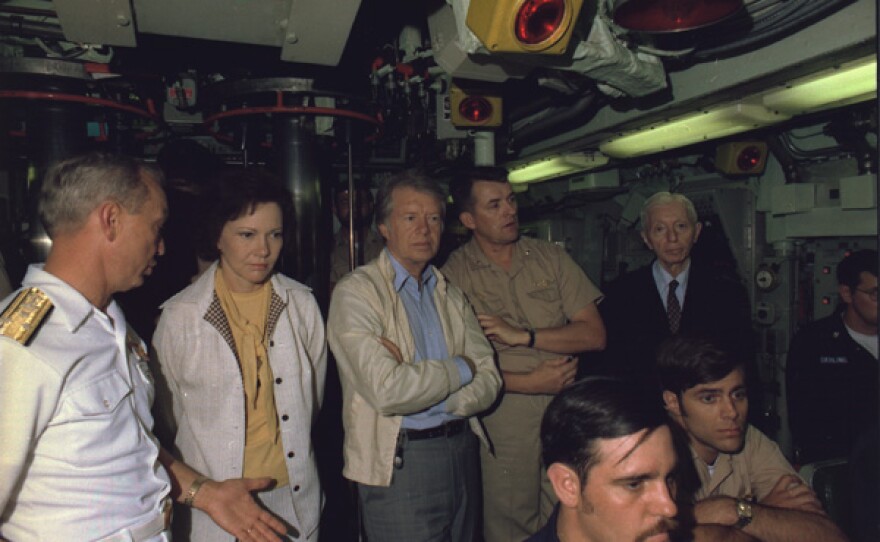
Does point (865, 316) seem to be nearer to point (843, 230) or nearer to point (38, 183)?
point (843, 230)

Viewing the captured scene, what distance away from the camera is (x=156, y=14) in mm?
2387

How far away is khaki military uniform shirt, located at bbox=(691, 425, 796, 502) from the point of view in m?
2.06

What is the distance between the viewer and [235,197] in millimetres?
2217

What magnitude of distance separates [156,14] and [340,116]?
1067 millimetres

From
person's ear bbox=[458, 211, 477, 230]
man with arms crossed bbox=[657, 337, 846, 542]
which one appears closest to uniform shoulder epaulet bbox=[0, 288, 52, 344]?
person's ear bbox=[458, 211, 477, 230]

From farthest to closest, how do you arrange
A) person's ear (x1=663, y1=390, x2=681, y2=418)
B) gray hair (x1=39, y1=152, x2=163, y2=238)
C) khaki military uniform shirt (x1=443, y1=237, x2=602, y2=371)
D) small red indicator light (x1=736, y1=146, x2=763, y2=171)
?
small red indicator light (x1=736, y1=146, x2=763, y2=171), khaki military uniform shirt (x1=443, y1=237, x2=602, y2=371), person's ear (x1=663, y1=390, x2=681, y2=418), gray hair (x1=39, y1=152, x2=163, y2=238)

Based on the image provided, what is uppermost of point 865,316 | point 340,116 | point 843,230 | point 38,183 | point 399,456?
point 340,116

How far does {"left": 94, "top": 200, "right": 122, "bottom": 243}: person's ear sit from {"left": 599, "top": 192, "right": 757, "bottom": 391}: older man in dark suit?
106 inches

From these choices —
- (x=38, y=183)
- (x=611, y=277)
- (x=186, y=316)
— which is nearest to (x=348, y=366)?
(x=186, y=316)

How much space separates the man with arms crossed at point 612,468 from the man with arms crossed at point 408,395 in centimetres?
70

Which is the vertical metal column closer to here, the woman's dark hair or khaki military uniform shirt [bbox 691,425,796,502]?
the woman's dark hair

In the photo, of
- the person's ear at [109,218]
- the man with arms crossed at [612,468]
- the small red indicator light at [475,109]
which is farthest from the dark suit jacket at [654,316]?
the person's ear at [109,218]

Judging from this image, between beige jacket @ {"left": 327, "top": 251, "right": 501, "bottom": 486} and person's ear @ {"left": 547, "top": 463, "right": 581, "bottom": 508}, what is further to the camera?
beige jacket @ {"left": 327, "top": 251, "right": 501, "bottom": 486}

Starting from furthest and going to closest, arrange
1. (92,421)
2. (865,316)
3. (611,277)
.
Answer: (611,277)
(865,316)
(92,421)
